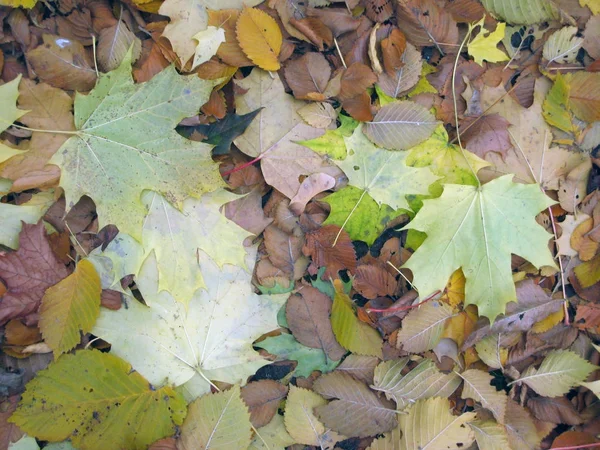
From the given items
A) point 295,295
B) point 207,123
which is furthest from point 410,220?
point 207,123

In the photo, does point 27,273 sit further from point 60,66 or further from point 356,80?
point 356,80

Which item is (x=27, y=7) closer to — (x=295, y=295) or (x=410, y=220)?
(x=295, y=295)

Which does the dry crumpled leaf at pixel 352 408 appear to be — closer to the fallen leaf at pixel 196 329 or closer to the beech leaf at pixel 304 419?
the beech leaf at pixel 304 419

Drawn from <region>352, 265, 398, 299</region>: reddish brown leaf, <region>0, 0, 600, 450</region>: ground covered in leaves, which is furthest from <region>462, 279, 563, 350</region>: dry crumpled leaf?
<region>352, 265, 398, 299</region>: reddish brown leaf

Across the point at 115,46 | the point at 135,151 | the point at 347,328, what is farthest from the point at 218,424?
the point at 115,46

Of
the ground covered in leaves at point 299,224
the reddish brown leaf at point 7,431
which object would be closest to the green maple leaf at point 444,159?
the ground covered in leaves at point 299,224

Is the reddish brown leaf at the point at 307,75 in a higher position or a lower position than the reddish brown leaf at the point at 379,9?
lower

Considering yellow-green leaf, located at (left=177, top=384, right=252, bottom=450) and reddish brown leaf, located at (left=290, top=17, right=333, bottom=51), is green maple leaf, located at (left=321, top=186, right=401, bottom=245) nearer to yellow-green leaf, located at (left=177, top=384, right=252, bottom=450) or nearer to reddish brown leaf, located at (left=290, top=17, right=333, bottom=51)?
reddish brown leaf, located at (left=290, top=17, right=333, bottom=51)
